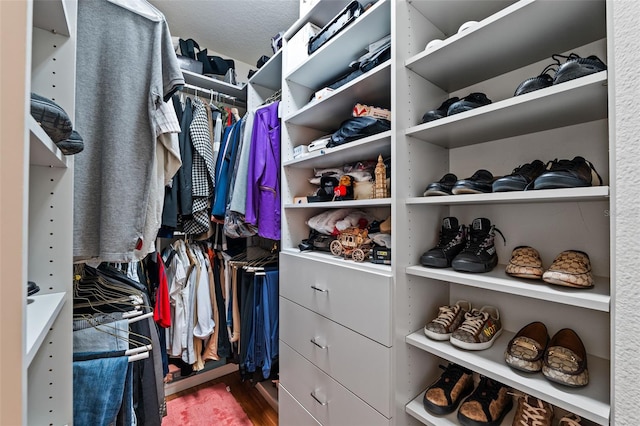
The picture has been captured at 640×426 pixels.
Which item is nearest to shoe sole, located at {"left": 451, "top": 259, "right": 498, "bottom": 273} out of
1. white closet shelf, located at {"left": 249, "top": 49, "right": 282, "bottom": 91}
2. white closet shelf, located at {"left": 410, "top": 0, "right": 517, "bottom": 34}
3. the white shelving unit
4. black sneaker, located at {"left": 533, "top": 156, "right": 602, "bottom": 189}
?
black sneaker, located at {"left": 533, "top": 156, "right": 602, "bottom": 189}

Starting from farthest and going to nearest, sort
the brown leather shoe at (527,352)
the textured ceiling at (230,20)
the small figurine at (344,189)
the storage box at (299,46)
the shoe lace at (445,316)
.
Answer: the textured ceiling at (230,20) < the storage box at (299,46) < the small figurine at (344,189) < the shoe lace at (445,316) < the brown leather shoe at (527,352)

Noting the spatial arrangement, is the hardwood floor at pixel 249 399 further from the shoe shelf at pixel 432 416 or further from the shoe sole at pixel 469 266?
the shoe sole at pixel 469 266

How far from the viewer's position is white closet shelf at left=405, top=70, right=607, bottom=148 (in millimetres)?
625

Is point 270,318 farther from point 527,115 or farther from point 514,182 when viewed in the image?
point 527,115

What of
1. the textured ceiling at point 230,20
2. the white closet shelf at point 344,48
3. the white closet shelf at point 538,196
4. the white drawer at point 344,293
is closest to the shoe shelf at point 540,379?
the white drawer at point 344,293

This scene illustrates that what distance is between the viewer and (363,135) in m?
1.09

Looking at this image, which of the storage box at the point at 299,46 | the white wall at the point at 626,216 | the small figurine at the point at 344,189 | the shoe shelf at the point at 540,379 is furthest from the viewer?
the storage box at the point at 299,46

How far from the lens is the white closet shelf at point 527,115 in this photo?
625mm

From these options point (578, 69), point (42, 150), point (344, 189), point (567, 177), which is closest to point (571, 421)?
point (567, 177)

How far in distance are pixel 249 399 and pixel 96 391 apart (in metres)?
1.33

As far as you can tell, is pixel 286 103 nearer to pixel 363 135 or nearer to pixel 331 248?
pixel 363 135

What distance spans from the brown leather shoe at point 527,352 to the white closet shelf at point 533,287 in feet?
0.56

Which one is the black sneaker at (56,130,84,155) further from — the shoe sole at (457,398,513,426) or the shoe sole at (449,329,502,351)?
the shoe sole at (457,398,513,426)

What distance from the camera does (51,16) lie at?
604 mm
